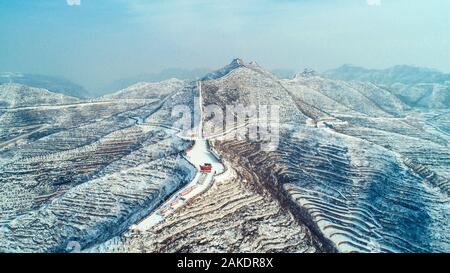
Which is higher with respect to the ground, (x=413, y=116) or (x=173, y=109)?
(x=173, y=109)

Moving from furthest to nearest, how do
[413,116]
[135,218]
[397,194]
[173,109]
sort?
[413,116]
[173,109]
[397,194]
[135,218]

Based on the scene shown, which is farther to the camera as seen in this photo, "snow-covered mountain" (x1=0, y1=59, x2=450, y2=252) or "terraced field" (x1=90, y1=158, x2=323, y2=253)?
"snow-covered mountain" (x1=0, y1=59, x2=450, y2=252)

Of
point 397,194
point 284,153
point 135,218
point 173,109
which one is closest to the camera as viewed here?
point 135,218

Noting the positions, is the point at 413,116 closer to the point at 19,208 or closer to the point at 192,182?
the point at 192,182

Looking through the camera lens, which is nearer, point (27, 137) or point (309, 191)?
point (309, 191)

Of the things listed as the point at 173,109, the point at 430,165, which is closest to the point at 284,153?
the point at 430,165

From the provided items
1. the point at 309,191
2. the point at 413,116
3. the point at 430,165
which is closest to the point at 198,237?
the point at 309,191

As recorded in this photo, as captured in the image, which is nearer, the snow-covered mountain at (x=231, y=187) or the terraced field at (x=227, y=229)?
the terraced field at (x=227, y=229)

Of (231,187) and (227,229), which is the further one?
(231,187)

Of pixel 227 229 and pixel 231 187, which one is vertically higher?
pixel 231 187
